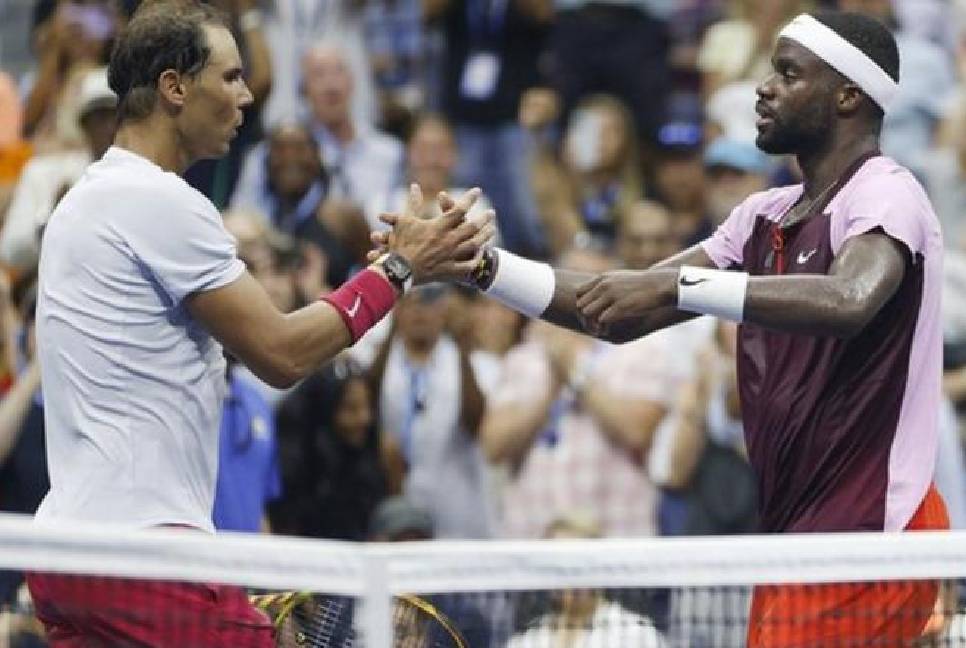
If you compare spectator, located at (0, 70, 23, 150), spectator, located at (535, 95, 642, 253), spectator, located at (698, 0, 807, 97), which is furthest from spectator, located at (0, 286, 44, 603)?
spectator, located at (698, 0, 807, 97)

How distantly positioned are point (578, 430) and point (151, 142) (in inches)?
212

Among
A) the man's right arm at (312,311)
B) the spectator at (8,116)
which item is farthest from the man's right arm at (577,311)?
the spectator at (8,116)

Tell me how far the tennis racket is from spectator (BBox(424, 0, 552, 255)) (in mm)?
7175

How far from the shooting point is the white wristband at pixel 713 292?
7.01 metres

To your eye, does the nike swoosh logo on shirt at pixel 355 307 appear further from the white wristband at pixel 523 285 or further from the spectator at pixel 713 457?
the spectator at pixel 713 457

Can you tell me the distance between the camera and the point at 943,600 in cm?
721

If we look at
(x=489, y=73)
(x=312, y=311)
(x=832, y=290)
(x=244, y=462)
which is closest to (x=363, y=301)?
(x=312, y=311)

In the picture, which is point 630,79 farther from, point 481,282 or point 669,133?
point 481,282

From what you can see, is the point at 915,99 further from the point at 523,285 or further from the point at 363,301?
the point at 363,301

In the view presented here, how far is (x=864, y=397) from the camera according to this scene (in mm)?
7191

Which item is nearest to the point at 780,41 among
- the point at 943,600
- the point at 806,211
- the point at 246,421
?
the point at 806,211

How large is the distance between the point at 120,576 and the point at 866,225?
7.61 feet

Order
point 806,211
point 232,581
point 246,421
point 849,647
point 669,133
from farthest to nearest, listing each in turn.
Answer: point 669,133 < point 246,421 < point 806,211 < point 849,647 < point 232,581

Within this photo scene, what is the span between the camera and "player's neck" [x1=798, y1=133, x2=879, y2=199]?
746 centimetres
